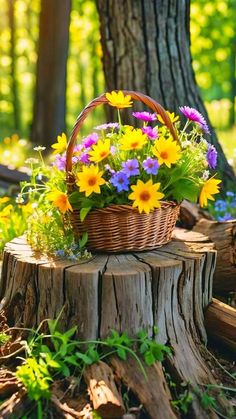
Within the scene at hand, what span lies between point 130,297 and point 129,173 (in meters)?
0.59

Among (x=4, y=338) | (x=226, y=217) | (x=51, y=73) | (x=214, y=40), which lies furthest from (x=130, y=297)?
(x=214, y=40)

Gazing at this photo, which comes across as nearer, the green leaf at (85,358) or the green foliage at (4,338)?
the green leaf at (85,358)

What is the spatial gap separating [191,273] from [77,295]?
0.60 metres

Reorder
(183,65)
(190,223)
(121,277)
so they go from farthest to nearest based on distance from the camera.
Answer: (183,65), (190,223), (121,277)

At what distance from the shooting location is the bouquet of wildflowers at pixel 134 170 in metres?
3.11

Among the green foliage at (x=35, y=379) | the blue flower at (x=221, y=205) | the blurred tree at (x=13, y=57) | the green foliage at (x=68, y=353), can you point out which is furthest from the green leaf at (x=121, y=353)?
the blurred tree at (x=13, y=57)

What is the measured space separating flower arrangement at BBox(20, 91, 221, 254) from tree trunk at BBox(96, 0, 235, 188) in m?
1.88

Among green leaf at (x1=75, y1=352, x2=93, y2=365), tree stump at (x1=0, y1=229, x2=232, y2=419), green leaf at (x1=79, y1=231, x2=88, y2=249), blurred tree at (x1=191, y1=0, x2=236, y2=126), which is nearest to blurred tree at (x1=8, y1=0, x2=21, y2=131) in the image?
blurred tree at (x1=191, y1=0, x2=236, y2=126)

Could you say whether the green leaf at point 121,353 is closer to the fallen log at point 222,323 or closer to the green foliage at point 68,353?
the green foliage at point 68,353

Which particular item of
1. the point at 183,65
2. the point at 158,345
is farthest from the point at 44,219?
the point at 183,65

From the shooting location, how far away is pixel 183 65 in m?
5.34

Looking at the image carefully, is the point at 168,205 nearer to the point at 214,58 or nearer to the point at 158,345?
the point at 158,345

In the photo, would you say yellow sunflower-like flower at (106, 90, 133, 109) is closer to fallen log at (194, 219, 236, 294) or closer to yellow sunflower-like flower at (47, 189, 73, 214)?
yellow sunflower-like flower at (47, 189, 73, 214)

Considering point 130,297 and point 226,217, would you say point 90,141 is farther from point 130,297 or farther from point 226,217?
point 226,217
